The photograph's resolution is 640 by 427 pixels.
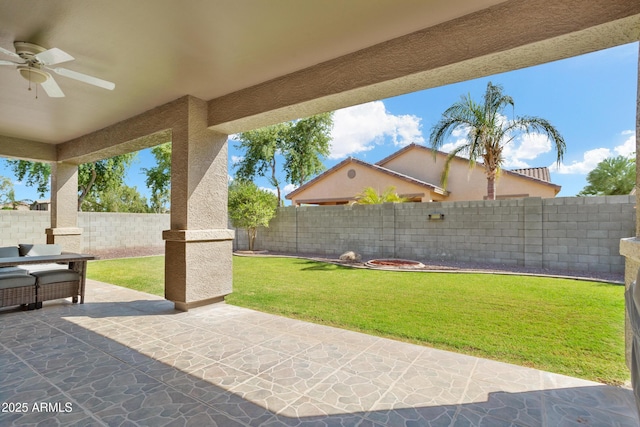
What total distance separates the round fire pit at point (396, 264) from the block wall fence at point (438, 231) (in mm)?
854

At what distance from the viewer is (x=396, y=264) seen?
9.81 meters

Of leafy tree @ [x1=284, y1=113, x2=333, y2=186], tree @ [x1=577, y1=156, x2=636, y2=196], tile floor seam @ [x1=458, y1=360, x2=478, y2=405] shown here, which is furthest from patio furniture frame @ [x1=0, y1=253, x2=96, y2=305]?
tree @ [x1=577, y1=156, x2=636, y2=196]

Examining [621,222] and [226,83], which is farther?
[621,222]

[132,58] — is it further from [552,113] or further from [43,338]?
[552,113]

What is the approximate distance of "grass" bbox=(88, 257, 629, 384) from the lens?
3.50 meters

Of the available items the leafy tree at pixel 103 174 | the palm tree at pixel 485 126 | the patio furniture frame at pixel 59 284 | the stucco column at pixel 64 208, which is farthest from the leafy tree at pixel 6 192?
the palm tree at pixel 485 126

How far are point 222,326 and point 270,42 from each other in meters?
3.61

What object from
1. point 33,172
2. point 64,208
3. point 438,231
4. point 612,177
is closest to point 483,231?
point 438,231

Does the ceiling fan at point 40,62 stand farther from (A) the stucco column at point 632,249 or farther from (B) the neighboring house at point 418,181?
(B) the neighboring house at point 418,181

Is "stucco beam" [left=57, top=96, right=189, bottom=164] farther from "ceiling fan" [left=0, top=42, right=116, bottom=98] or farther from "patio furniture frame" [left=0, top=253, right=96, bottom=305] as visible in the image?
"patio furniture frame" [left=0, top=253, right=96, bottom=305]

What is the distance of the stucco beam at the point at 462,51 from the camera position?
8.30 feet

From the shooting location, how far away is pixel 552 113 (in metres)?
9.36

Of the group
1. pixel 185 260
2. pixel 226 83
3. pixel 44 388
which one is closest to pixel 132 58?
pixel 226 83

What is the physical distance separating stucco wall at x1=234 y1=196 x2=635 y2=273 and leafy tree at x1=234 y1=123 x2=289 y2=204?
7703mm
